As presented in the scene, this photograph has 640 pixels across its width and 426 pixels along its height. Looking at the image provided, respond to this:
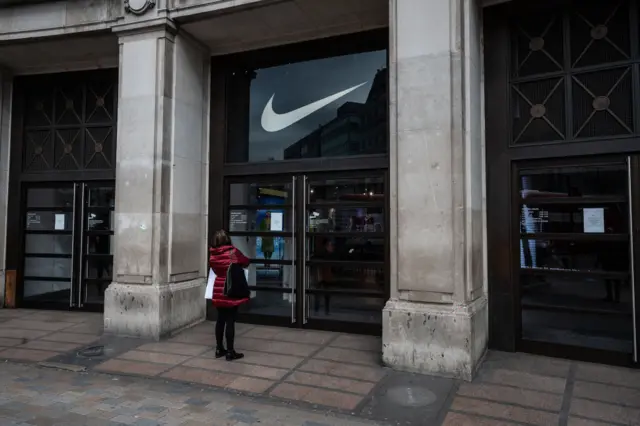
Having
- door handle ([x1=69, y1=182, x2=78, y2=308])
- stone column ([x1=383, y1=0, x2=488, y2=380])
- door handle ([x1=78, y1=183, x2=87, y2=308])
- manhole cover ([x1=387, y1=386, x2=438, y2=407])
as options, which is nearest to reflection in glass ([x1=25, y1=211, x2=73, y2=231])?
door handle ([x1=69, y1=182, x2=78, y2=308])

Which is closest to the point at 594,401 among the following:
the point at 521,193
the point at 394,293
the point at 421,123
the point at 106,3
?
the point at 394,293

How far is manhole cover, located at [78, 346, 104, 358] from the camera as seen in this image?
636 centimetres

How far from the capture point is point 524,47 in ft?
21.5

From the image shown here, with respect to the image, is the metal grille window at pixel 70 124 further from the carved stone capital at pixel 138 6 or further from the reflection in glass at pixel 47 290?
the reflection in glass at pixel 47 290

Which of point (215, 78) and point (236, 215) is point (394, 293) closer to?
point (236, 215)

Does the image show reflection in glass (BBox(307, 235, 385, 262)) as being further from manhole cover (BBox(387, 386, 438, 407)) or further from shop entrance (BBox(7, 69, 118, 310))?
shop entrance (BBox(7, 69, 118, 310))

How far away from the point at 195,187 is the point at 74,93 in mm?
3894

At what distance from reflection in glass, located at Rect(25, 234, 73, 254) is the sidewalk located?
288 centimetres

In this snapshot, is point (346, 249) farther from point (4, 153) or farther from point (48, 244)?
point (4, 153)

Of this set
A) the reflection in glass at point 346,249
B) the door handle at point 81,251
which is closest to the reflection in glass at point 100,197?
the door handle at point 81,251

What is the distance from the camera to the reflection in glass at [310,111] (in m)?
7.62

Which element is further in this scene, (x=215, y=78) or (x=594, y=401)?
(x=215, y=78)

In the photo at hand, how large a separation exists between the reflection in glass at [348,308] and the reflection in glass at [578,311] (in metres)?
2.16

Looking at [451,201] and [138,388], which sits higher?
[451,201]
